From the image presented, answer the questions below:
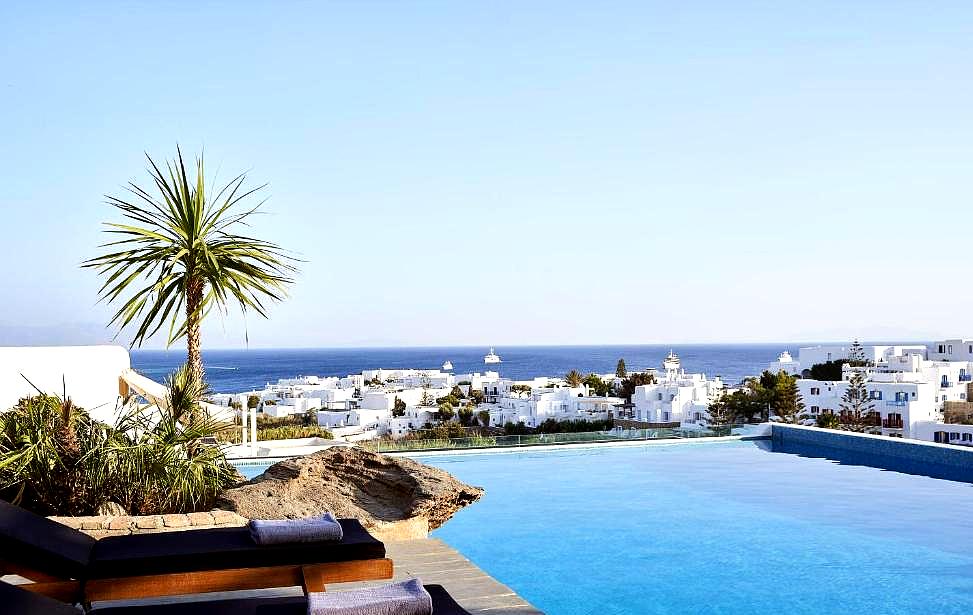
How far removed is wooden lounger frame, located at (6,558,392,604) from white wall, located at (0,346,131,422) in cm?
513

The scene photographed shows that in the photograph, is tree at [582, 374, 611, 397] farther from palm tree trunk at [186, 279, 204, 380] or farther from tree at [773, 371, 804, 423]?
palm tree trunk at [186, 279, 204, 380]

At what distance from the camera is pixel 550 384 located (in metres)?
70.4

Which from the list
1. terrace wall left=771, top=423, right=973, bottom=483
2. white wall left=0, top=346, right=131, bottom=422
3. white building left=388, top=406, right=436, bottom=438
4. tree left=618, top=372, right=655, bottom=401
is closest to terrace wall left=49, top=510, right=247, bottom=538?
white wall left=0, top=346, right=131, bottom=422

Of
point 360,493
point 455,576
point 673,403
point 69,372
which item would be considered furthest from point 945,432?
point 455,576

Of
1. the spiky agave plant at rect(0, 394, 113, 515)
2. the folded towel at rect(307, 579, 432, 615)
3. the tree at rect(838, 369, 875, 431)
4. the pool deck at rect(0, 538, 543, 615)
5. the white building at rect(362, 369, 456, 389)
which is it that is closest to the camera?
the folded towel at rect(307, 579, 432, 615)

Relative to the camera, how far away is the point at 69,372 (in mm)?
9484

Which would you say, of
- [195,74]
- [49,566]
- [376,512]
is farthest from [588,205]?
[49,566]

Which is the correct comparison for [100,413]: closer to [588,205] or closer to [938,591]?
[938,591]

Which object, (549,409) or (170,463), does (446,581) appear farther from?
(549,409)

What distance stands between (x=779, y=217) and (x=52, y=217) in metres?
25.7

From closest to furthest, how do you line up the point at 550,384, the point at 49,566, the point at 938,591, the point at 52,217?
1. the point at 49,566
2. the point at 938,591
3. the point at 52,217
4. the point at 550,384

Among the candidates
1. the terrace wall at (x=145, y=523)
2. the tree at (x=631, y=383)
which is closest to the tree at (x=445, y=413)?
the tree at (x=631, y=383)

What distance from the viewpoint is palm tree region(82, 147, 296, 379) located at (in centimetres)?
755

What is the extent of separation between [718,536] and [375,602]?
551 cm
